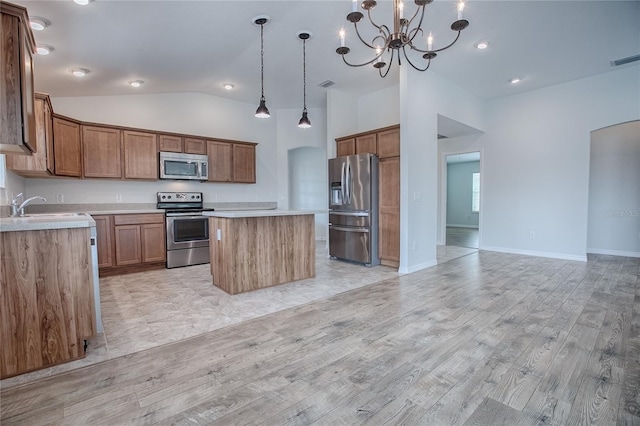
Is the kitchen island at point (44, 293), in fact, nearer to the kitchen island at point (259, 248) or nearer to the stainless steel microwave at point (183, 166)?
the kitchen island at point (259, 248)

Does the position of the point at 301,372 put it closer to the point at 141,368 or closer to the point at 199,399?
the point at 199,399

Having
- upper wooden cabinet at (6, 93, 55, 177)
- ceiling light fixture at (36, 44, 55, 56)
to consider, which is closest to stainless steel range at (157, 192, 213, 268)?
upper wooden cabinet at (6, 93, 55, 177)

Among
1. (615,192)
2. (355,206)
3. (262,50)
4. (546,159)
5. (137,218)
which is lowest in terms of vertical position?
(137,218)

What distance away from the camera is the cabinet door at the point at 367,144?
4816mm

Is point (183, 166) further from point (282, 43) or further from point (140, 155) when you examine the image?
point (282, 43)

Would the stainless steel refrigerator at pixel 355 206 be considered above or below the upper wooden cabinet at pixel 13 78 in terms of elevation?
below

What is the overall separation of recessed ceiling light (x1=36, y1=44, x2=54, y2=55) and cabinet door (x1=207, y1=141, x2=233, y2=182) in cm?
243

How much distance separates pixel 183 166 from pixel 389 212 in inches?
142

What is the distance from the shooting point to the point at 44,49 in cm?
319

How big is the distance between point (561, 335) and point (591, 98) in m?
4.62

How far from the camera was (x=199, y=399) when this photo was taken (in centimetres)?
163

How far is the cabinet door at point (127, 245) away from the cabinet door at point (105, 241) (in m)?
0.08

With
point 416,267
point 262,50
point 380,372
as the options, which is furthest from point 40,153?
point 416,267

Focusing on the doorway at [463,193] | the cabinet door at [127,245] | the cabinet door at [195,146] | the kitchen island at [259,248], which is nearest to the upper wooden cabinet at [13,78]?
the kitchen island at [259,248]
